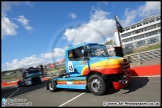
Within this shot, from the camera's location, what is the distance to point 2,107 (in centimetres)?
655

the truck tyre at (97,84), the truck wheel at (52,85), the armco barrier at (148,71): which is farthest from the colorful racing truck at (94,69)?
the armco barrier at (148,71)

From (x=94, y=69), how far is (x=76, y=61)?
1.20m

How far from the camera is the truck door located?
7105 millimetres

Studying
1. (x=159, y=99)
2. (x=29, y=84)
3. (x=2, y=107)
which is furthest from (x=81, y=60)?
(x=29, y=84)

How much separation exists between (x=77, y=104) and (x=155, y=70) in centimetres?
650

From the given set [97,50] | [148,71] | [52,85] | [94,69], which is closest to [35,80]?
[52,85]

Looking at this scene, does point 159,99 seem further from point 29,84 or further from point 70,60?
point 29,84

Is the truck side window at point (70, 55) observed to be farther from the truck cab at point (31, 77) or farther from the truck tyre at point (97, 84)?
the truck cab at point (31, 77)

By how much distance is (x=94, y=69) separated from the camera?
6.68 metres

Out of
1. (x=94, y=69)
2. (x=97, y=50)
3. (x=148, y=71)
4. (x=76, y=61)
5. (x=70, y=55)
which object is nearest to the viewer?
(x=94, y=69)

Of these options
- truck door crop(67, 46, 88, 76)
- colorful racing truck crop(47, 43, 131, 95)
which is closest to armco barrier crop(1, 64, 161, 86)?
colorful racing truck crop(47, 43, 131, 95)

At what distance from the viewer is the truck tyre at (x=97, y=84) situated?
6312 mm

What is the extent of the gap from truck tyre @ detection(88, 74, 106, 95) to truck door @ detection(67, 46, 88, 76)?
0.79 metres

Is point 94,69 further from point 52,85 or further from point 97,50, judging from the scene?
point 52,85
